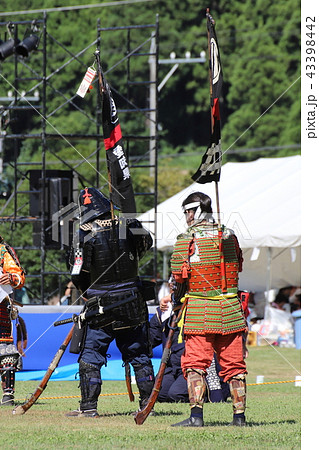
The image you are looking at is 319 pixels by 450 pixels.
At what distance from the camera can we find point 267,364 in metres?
14.5

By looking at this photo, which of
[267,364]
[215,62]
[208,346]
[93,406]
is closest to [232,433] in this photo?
[208,346]

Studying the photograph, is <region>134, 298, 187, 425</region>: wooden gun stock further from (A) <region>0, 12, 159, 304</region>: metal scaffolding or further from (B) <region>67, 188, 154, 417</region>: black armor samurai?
(A) <region>0, 12, 159, 304</region>: metal scaffolding

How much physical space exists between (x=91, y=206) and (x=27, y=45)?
8.05m

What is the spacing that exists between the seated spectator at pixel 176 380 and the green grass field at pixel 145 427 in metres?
0.30

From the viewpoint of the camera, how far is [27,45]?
50.2 ft

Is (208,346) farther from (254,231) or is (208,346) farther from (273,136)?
(273,136)

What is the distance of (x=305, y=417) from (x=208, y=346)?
2.29 metres

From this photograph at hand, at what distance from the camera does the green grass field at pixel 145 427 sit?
6.17 metres

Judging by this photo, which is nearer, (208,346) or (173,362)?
(208,346)

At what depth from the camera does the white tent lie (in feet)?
57.6

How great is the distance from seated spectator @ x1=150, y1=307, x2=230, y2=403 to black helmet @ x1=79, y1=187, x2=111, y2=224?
6.09 feet

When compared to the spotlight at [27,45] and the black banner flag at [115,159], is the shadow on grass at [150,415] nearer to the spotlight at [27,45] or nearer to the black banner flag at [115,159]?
the black banner flag at [115,159]

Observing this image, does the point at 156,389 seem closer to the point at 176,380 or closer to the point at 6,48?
the point at 176,380

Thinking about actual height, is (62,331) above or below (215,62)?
below
